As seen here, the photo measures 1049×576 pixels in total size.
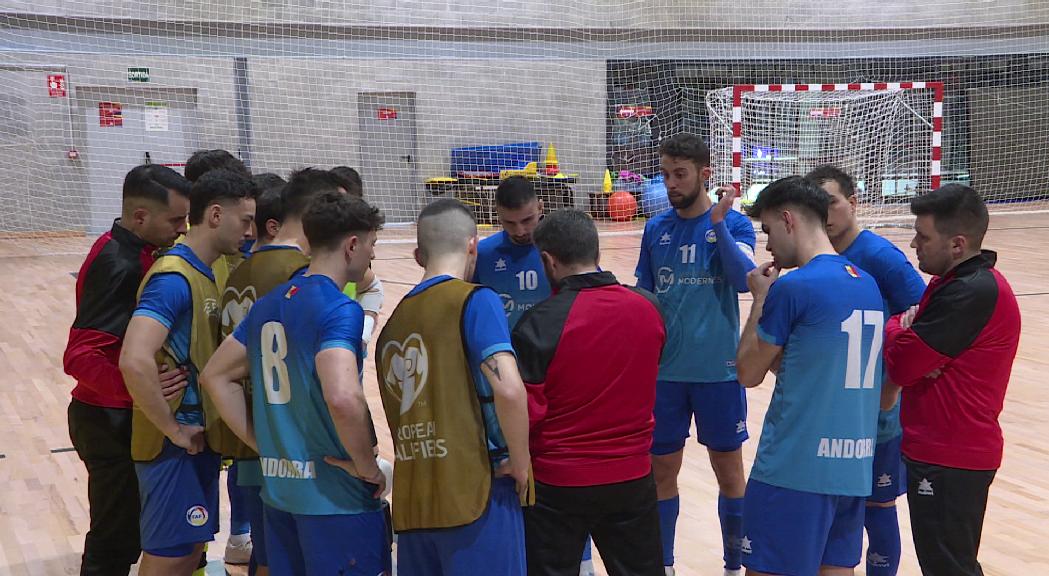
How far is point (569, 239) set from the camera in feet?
10.6

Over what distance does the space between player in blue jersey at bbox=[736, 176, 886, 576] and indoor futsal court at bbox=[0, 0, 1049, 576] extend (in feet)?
0.06

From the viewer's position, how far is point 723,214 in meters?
4.50

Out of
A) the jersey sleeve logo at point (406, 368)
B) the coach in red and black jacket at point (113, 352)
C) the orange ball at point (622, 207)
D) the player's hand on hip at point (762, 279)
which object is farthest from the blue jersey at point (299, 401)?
the orange ball at point (622, 207)

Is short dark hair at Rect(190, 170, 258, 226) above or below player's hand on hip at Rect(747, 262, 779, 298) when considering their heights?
above

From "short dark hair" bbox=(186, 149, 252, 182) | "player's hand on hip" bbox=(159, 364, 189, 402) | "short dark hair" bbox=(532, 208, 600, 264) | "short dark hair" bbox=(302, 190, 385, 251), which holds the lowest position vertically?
"player's hand on hip" bbox=(159, 364, 189, 402)

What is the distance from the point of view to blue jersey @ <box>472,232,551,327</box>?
15.4ft

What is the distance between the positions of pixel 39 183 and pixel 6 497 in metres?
14.2

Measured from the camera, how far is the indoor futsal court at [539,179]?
11.2ft

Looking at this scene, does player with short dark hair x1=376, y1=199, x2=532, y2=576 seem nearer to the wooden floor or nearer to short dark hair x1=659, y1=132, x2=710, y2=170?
short dark hair x1=659, y1=132, x2=710, y2=170

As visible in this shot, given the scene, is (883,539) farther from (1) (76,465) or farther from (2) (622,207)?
(2) (622,207)

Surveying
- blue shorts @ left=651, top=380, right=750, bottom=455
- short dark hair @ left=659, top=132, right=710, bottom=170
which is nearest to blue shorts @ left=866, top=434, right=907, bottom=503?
→ blue shorts @ left=651, top=380, right=750, bottom=455

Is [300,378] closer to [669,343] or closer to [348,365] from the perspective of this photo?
[348,365]

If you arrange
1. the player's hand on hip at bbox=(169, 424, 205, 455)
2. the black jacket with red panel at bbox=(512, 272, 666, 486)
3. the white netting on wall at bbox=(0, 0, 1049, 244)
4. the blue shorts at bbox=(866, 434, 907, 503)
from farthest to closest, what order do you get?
the white netting on wall at bbox=(0, 0, 1049, 244) → the blue shorts at bbox=(866, 434, 907, 503) → the player's hand on hip at bbox=(169, 424, 205, 455) → the black jacket with red panel at bbox=(512, 272, 666, 486)

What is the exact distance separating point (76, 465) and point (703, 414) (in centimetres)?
434
